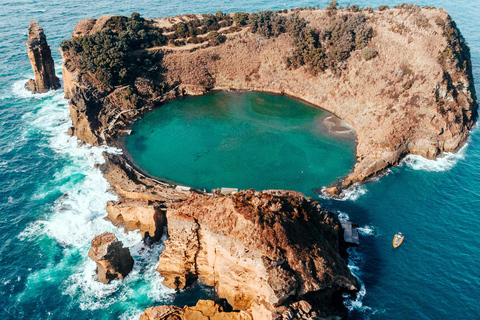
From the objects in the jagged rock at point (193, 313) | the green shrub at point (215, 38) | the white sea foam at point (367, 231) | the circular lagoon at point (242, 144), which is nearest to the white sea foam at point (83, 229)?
the jagged rock at point (193, 313)

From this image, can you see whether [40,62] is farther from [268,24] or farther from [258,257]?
[258,257]

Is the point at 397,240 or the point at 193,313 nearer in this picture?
the point at 193,313

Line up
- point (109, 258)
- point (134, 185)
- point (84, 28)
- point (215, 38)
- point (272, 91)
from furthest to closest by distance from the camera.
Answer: point (215, 38) < point (84, 28) < point (272, 91) < point (134, 185) < point (109, 258)

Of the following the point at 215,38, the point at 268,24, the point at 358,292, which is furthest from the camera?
the point at 268,24

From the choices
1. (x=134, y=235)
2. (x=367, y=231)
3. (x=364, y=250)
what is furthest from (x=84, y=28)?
(x=364, y=250)

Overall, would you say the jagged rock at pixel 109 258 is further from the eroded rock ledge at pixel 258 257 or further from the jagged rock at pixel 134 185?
the jagged rock at pixel 134 185

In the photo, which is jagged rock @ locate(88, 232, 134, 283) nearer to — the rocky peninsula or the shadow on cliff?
the rocky peninsula

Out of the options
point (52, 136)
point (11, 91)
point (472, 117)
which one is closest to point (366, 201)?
point (472, 117)

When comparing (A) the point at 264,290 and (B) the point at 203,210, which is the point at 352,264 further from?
(B) the point at 203,210
